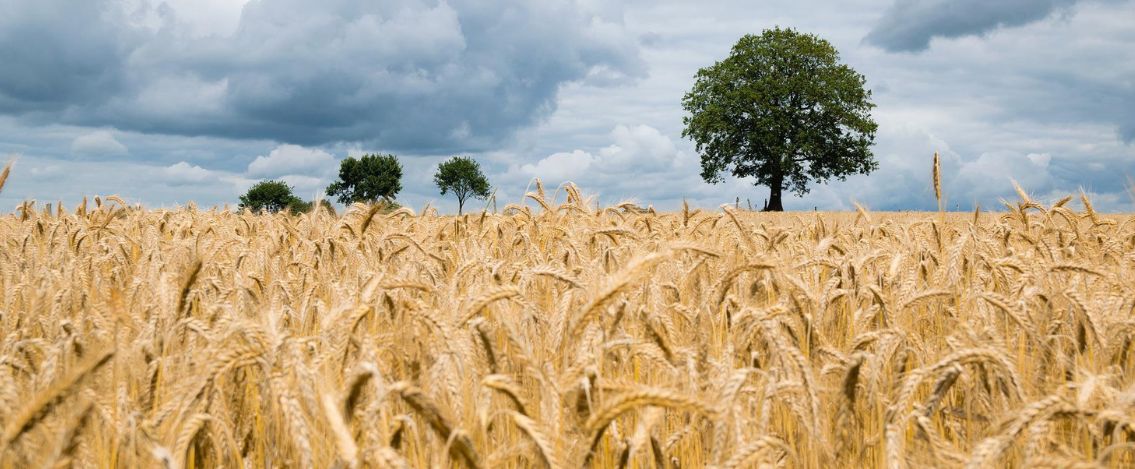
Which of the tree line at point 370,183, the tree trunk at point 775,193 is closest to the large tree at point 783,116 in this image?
the tree trunk at point 775,193

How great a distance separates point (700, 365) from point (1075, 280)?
8.41 feet

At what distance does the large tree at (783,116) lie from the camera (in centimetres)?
4497

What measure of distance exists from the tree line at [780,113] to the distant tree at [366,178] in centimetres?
3654

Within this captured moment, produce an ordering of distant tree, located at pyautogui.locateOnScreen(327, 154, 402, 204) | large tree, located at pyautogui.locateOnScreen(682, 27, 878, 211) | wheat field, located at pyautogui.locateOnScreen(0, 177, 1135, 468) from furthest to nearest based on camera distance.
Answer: distant tree, located at pyautogui.locateOnScreen(327, 154, 402, 204)
large tree, located at pyautogui.locateOnScreen(682, 27, 878, 211)
wheat field, located at pyautogui.locateOnScreen(0, 177, 1135, 468)

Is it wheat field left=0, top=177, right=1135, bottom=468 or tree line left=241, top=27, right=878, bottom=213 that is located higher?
tree line left=241, top=27, right=878, bottom=213

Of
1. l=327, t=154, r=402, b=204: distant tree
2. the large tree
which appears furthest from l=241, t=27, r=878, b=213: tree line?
l=327, t=154, r=402, b=204: distant tree

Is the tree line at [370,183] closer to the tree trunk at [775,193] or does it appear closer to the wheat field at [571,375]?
the tree trunk at [775,193]

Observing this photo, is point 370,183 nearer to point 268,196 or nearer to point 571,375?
point 268,196

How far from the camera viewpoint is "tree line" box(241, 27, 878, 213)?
148 feet

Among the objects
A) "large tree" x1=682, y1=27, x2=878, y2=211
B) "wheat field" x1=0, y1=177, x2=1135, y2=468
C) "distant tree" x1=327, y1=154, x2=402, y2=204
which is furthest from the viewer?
"distant tree" x1=327, y1=154, x2=402, y2=204

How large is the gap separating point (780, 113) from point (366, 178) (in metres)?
51.4

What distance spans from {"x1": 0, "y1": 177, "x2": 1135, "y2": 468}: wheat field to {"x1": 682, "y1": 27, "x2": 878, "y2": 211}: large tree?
139ft

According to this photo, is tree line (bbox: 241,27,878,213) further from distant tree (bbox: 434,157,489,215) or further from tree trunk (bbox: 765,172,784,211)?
distant tree (bbox: 434,157,489,215)

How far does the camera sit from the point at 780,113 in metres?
44.9
